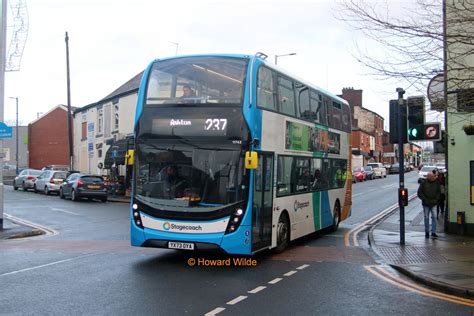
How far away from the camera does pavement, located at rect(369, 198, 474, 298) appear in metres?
8.38

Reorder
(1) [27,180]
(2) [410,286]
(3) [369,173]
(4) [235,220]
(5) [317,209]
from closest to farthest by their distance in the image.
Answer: (2) [410,286] < (4) [235,220] < (5) [317,209] < (1) [27,180] < (3) [369,173]

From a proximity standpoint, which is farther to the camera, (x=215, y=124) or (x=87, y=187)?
(x=87, y=187)

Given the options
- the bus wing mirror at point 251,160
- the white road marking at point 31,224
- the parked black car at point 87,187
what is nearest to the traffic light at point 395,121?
the bus wing mirror at point 251,160

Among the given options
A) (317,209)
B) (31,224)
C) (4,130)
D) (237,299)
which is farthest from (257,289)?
(31,224)

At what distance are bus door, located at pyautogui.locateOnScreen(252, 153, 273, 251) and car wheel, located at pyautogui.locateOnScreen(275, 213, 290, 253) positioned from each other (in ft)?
2.18

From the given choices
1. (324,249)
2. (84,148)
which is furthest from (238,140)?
(84,148)

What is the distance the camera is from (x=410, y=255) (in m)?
11.2

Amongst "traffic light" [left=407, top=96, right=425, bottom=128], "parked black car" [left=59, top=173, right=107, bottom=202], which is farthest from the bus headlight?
"parked black car" [left=59, top=173, right=107, bottom=202]

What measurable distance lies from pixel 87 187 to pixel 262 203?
19015 millimetres

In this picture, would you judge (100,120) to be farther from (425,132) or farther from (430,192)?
(425,132)

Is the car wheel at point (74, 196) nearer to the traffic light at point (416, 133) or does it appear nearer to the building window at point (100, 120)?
the building window at point (100, 120)

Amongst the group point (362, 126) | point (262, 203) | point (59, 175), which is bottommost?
point (262, 203)

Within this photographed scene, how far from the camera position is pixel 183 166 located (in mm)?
9688

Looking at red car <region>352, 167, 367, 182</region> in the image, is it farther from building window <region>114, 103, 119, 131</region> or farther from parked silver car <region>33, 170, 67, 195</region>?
parked silver car <region>33, 170, 67, 195</region>
